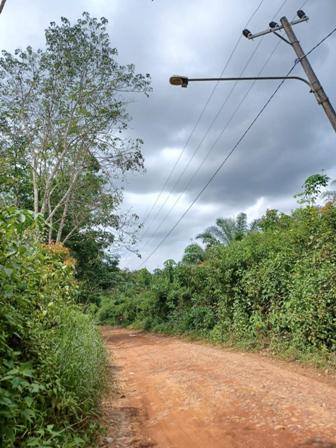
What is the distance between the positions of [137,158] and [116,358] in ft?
34.2

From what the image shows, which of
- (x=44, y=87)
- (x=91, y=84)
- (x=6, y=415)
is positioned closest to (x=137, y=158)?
(x=91, y=84)

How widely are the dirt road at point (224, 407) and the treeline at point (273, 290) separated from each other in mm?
1239

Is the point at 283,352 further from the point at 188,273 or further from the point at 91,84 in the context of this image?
the point at 91,84

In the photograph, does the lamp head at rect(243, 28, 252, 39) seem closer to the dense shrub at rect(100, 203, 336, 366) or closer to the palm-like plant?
the dense shrub at rect(100, 203, 336, 366)

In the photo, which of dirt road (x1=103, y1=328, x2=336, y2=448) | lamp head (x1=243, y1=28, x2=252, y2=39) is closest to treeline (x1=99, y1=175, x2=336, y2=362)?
dirt road (x1=103, y1=328, x2=336, y2=448)

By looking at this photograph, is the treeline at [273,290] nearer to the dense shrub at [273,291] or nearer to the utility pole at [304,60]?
the dense shrub at [273,291]

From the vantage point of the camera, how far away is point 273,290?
36.5 feet

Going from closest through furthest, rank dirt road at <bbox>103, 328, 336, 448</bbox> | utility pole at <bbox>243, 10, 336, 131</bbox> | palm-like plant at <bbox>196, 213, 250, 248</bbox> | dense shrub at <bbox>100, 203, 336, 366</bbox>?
dirt road at <bbox>103, 328, 336, 448</bbox>
utility pole at <bbox>243, 10, 336, 131</bbox>
dense shrub at <bbox>100, 203, 336, 366</bbox>
palm-like plant at <bbox>196, 213, 250, 248</bbox>

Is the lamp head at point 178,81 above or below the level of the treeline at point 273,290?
above

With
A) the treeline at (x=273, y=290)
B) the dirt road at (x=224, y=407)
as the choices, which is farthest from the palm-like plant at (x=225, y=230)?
the dirt road at (x=224, y=407)

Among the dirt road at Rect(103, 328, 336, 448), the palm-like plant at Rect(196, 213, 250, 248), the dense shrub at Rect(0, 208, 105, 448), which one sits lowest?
the dirt road at Rect(103, 328, 336, 448)

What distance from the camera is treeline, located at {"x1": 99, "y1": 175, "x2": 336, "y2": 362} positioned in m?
9.10

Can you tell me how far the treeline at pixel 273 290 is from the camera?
29.9 feet

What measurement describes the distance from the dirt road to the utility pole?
4.79 meters
